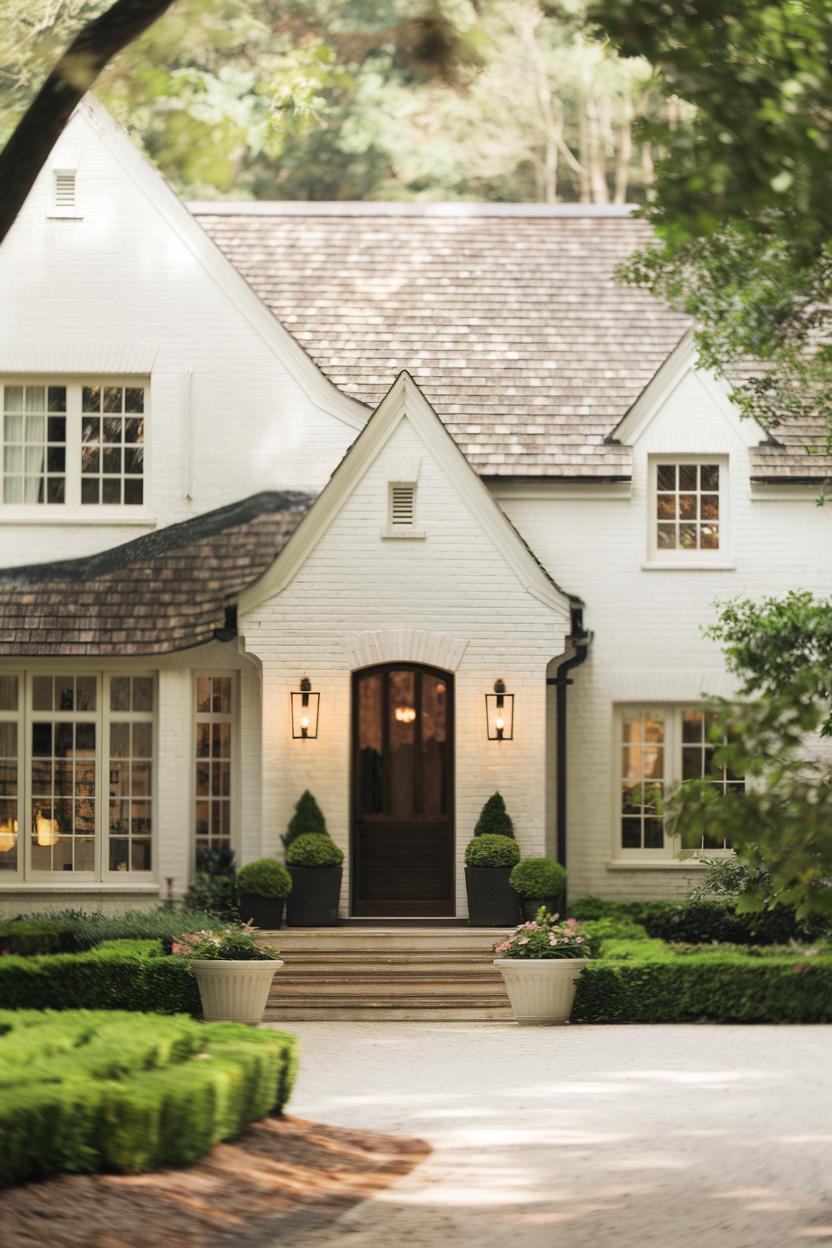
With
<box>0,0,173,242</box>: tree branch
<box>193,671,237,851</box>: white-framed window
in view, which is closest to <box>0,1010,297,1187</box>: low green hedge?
<box>0,0,173,242</box>: tree branch

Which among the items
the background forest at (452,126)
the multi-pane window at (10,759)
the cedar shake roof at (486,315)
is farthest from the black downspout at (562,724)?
the background forest at (452,126)

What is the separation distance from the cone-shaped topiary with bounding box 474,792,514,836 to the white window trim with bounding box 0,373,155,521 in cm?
523

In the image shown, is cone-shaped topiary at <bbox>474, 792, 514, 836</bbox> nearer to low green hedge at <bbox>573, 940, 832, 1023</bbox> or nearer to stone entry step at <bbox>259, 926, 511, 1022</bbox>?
stone entry step at <bbox>259, 926, 511, 1022</bbox>

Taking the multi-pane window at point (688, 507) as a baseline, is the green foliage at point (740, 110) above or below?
below

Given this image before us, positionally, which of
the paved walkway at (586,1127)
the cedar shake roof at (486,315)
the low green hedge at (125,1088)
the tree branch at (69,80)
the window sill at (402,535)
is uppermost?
the cedar shake roof at (486,315)

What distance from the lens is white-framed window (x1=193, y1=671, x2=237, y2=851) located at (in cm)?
2106

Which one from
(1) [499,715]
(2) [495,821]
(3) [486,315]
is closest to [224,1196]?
(2) [495,821]

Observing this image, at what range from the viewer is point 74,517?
21406 millimetres

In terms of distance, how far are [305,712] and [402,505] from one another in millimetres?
2529

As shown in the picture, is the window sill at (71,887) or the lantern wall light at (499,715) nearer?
the lantern wall light at (499,715)

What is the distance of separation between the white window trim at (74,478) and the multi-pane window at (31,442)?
2.8 inches

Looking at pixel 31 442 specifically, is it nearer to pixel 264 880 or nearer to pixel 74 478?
pixel 74 478

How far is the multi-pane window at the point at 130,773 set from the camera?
2094 centimetres

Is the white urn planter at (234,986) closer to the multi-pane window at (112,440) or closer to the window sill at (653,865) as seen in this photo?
the window sill at (653,865)
